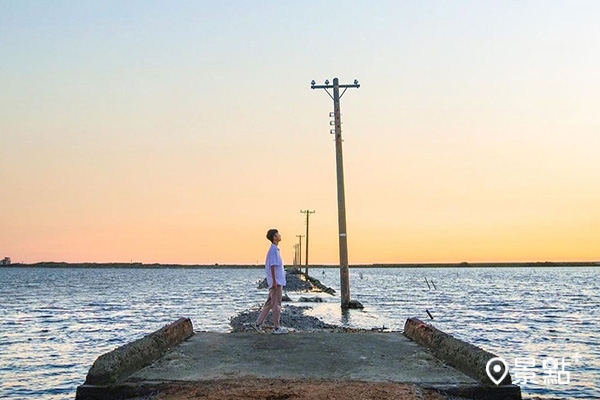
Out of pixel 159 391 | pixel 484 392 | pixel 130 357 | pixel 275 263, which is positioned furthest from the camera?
pixel 275 263

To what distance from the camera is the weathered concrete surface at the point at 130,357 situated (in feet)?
22.6

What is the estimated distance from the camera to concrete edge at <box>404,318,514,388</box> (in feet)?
23.0

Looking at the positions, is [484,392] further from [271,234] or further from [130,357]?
[271,234]

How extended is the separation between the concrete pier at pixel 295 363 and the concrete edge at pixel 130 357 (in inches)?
0.4

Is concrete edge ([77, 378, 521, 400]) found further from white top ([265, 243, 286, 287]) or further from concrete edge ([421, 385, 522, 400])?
white top ([265, 243, 286, 287])

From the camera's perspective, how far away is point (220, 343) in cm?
1026

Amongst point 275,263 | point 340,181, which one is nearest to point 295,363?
point 275,263

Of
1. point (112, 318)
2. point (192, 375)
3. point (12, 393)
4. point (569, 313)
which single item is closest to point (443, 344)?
point (192, 375)

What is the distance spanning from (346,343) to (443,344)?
199cm

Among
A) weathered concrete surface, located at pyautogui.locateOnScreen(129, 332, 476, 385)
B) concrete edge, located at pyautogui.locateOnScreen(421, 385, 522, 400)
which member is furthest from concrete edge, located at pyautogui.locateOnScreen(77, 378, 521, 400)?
weathered concrete surface, located at pyautogui.locateOnScreen(129, 332, 476, 385)

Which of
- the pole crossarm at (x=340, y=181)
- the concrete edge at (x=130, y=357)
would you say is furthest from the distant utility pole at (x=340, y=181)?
the concrete edge at (x=130, y=357)

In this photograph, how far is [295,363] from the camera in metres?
8.41

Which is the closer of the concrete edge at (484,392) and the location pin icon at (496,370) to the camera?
the concrete edge at (484,392)

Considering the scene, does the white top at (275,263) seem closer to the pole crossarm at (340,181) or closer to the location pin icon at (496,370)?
the location pin icon at (496,370)
